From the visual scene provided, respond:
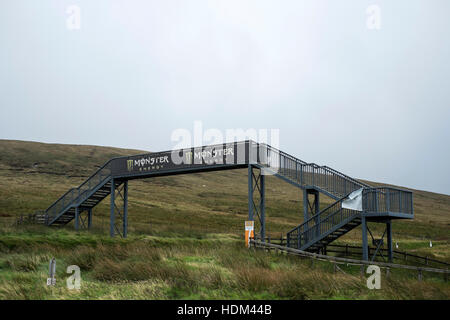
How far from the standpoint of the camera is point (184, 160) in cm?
2692

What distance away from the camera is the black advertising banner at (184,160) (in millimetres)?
24469

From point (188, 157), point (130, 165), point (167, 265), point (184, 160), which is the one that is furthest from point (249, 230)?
point (130, 165)

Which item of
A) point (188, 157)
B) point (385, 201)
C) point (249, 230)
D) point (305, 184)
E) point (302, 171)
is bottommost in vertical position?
point (249, 230)

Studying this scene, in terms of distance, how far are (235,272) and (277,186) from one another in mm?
90361

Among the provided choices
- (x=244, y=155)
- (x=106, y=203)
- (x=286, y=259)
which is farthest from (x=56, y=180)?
(x=286, y=259)

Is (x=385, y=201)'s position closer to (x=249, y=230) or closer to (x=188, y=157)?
(x=249, y=230)

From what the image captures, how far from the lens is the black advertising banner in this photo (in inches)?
963

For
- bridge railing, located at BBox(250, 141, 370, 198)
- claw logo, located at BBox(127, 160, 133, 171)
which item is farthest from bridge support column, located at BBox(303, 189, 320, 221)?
claw logo, located at BBox(127, 160, 133, 171)

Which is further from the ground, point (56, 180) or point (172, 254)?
point (56, 180)

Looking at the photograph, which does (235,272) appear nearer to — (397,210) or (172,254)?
(172,254)

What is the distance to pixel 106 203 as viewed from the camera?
59688mm

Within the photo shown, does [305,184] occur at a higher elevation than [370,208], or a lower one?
higher
